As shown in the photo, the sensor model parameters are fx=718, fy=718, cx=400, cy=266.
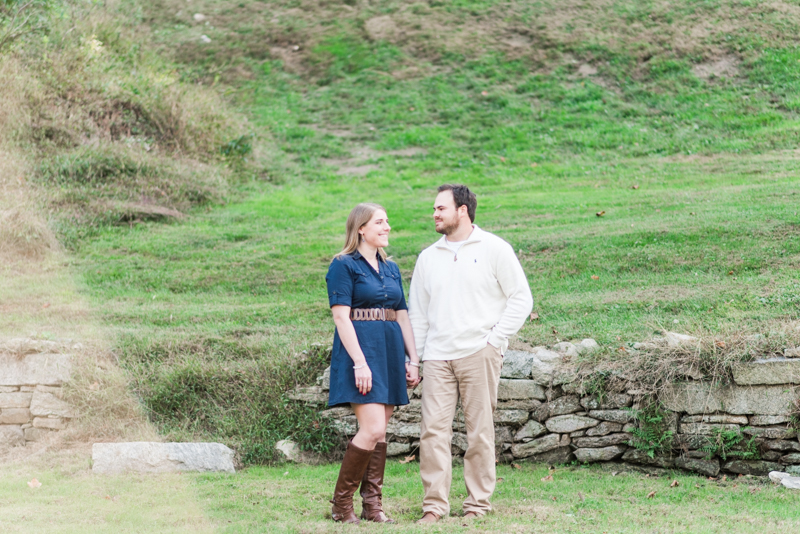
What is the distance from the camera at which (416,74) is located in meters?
19.9

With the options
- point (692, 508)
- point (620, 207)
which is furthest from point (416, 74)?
point (692, 508)

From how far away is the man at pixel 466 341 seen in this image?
4.28m

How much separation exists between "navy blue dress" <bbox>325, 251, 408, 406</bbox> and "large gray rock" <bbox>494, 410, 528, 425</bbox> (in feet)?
5.85

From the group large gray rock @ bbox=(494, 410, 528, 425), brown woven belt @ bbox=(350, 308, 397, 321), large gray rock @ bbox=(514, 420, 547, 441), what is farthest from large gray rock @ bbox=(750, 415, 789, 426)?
brown woven belt @ bbox=(350, 308, 397, 321)

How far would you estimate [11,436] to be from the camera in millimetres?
6387

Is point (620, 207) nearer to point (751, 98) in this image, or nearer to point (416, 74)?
point (751, 98)

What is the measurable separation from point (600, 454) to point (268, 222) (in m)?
7.62

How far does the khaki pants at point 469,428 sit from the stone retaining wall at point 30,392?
368 cm

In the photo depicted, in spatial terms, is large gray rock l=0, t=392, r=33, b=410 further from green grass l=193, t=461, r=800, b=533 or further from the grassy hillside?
green grass l=193, t=461, r=800, b=533

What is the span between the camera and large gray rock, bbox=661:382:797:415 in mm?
5188

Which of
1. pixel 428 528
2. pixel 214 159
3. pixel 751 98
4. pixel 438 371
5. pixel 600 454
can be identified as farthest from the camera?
pixel 751 98

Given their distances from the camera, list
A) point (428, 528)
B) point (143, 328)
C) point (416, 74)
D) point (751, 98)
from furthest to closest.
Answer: point (416, 74), point (751, 98), point (143, 328), point (428, 528)

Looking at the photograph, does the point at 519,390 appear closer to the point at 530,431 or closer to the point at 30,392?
the point at 530,431

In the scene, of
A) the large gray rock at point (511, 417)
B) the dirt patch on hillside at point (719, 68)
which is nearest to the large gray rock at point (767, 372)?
the large gray rock at point (511, 417)
